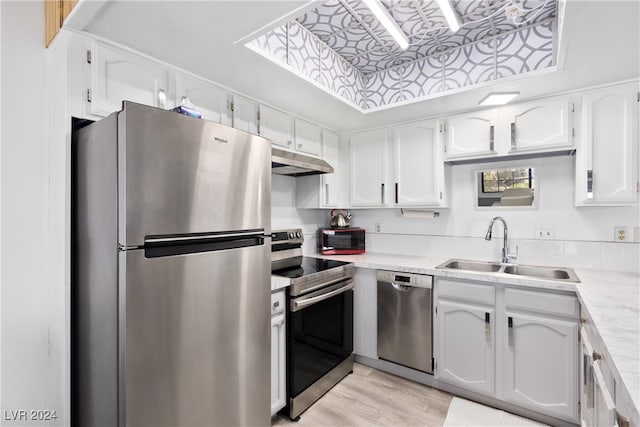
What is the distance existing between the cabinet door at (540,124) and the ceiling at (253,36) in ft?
0.29

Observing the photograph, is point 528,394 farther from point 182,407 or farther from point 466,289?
point 182,407

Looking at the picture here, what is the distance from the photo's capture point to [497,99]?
2127 millimetres

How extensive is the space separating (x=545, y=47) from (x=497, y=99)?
39 cm

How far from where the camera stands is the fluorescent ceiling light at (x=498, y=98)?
81.1 inches

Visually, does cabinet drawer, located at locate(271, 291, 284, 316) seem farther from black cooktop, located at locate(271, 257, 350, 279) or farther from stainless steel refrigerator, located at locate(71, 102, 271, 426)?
stainless steel refrigerator, located at locate(71, 102, 271, 426)

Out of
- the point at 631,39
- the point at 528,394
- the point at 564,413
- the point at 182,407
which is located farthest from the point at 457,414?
the point at 631,39

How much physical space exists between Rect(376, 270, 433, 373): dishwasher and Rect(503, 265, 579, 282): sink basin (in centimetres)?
69

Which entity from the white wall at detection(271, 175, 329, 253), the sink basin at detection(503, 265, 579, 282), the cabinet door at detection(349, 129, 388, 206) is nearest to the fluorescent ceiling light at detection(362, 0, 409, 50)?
the cabinet door at detection(349, 129, 388, 206)

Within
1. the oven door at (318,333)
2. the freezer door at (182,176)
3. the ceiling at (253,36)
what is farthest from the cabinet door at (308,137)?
the oven door at (318,333)

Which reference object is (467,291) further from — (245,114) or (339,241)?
(245,114)

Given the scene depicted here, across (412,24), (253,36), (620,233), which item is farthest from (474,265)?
(253,36)

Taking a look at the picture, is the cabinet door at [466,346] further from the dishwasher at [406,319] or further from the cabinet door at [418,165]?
the cabinet door at [418,165]

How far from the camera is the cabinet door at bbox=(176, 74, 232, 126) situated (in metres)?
1.78

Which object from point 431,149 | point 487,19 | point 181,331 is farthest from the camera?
point 431,149
